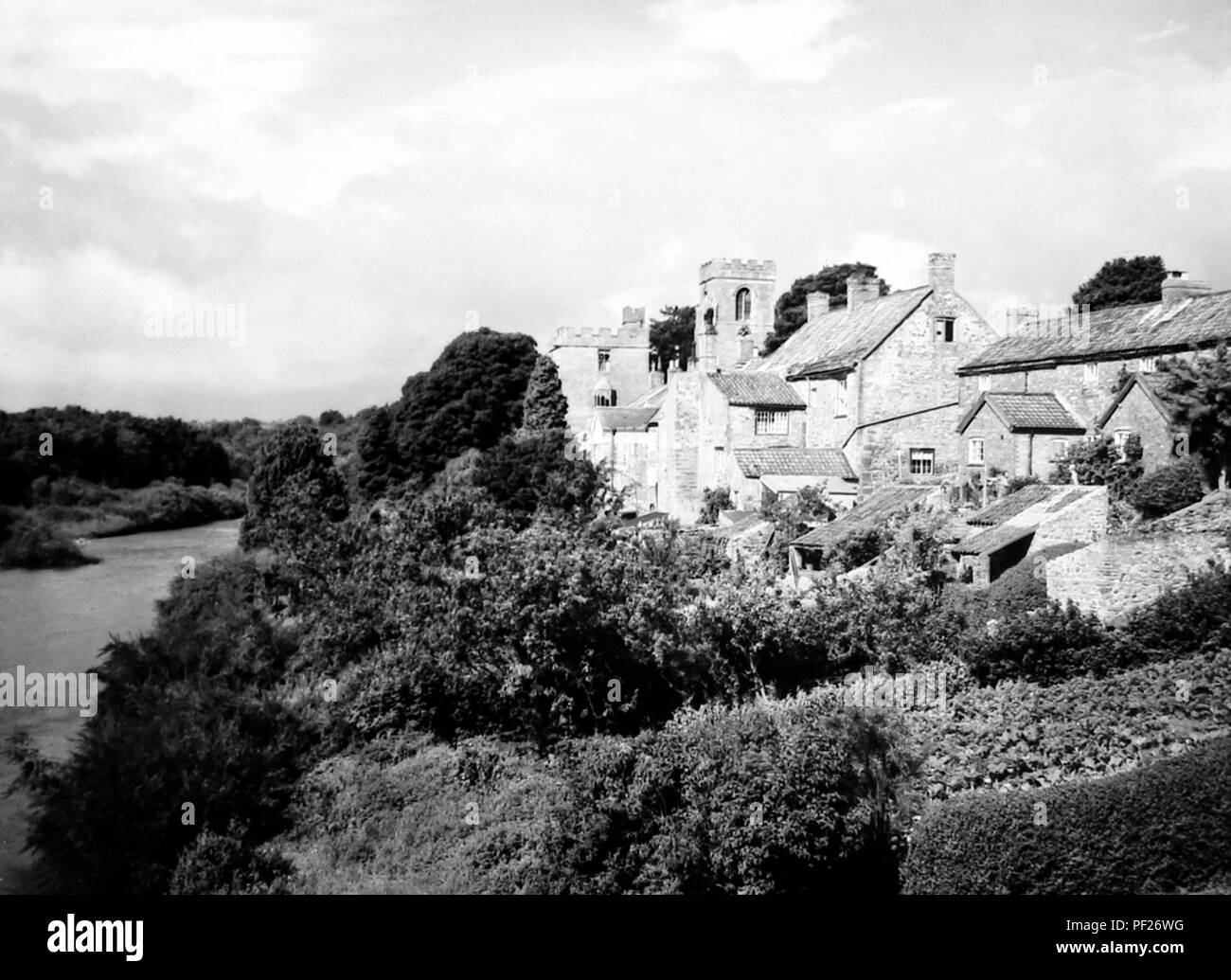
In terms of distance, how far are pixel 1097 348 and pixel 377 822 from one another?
22485 mm

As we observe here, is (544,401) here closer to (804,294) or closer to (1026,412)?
(804,294)

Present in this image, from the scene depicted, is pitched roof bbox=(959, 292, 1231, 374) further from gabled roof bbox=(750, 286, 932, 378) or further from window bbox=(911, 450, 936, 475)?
gabled roof bbox=(750, 286, 932, 378)

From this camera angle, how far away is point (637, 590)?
22891 millimetres

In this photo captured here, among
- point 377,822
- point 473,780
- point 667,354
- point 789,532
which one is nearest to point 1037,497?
point 789,532

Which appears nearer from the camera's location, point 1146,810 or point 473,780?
point 1146,810

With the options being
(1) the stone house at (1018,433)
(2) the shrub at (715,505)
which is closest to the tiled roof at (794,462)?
(2) the shrub at (715,505)

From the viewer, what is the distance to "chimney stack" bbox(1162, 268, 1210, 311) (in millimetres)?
31781

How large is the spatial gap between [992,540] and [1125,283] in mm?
32758

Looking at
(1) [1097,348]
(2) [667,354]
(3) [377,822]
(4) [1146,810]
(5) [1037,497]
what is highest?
(2) [667,354]

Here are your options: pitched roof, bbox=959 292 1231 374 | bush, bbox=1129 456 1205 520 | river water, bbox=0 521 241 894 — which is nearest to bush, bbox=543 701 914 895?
river water, bbox=0 521 241 894

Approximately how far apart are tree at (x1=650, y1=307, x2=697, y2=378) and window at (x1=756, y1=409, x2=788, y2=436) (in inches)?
1778

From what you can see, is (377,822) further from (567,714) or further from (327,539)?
(327,539)

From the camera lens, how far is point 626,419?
51.7 metres
